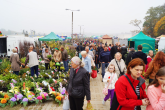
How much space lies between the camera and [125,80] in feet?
5.98

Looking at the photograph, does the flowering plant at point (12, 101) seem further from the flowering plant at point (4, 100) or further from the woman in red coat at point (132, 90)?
the woman in red coat at point (132, 90)

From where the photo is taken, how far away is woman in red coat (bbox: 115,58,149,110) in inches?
69.7

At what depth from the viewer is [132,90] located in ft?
5.90

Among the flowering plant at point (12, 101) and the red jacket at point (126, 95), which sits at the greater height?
the red jacket at point (126, 95)

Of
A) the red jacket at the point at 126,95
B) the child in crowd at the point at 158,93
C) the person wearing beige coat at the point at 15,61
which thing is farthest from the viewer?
the person wearing beige coat at the point at 15,61

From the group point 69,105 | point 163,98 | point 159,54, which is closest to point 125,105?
point 163,98

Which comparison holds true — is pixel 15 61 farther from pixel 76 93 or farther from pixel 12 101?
pixel 76 93

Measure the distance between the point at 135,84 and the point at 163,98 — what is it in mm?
379

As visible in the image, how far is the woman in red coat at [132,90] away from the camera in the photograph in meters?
1.77

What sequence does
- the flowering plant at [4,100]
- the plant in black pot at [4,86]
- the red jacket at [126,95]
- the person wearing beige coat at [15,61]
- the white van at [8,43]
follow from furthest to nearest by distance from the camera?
the white van at [8,43]
the person wearing beige coat at [15,61]
the plant in black pot at [4,86]
the flowering plant at [4,100]
the red jacket at [126,95]

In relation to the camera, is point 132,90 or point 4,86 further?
point 4,86

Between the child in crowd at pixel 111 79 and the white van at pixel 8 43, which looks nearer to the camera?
the child in crowd at pixel 111 79

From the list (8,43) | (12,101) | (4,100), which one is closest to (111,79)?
A: (12,101)

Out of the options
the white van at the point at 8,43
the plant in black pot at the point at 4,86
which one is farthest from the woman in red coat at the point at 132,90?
the white van at the point at 8,43
